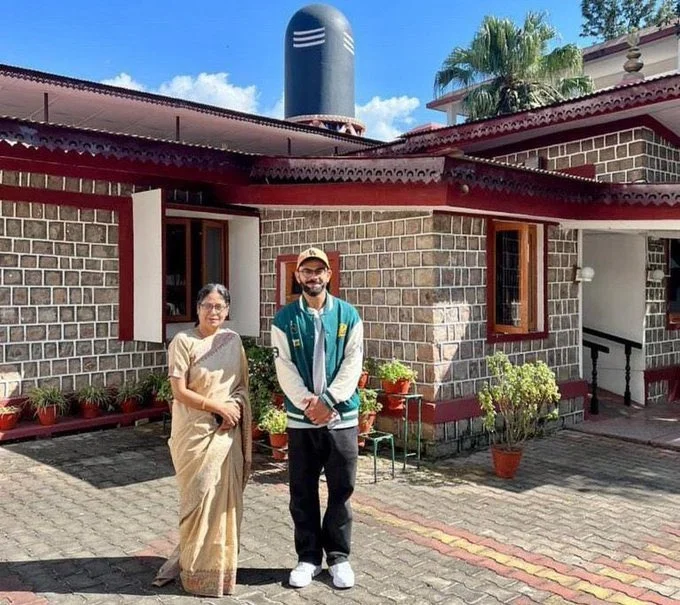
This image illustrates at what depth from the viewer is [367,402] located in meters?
6.81

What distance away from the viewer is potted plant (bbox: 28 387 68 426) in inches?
301

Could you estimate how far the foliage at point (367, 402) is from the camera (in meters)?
6.80

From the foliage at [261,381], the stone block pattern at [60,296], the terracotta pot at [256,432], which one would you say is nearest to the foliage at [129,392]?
the stone block pattern at [60,296]

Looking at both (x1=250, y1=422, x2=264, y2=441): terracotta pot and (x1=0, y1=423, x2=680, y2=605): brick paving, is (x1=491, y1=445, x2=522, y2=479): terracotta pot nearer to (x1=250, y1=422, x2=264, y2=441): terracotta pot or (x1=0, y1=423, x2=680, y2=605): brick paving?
(x1=0, y1=423, x2=680, y2=605): brick paving

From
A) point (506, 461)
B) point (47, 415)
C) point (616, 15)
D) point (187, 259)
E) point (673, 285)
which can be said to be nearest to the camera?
point (506, 461)

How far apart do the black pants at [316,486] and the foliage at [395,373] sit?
293 centimetres

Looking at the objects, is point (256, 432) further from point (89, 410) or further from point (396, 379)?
point (89, 410)

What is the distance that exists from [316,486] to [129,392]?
486cm

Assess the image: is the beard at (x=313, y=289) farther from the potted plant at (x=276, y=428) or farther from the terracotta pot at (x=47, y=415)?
the terracotta pot at (x=47, y=415)

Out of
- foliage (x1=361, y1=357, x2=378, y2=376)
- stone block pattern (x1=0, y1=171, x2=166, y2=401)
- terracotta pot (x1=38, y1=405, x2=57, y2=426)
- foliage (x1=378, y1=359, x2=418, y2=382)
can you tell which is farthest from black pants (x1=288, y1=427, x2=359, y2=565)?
stone block pattern (x1=0, y1=171, x2=166, y2=401)

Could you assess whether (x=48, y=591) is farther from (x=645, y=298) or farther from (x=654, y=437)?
(x=645, y=298)

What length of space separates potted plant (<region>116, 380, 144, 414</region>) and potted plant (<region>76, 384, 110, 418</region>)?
184 mm

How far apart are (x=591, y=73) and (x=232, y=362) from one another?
27533mm

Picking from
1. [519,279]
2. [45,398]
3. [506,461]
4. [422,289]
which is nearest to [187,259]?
[45,398]
